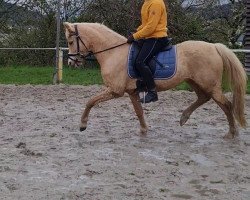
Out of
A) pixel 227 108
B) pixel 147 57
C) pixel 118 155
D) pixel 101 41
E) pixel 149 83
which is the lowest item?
pixel 118 155

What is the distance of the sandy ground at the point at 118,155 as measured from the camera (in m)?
4.45

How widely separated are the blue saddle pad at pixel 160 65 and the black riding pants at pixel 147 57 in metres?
0.08

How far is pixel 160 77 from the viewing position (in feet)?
23.0

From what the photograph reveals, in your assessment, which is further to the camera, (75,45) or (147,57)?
(75,45)

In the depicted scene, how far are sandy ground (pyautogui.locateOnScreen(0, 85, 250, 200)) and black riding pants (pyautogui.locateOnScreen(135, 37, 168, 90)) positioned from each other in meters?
0.83

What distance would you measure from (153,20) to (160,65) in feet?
2.14

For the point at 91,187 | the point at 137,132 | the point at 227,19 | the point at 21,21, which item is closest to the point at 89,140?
the point at 137,132

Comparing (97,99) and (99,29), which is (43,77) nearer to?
(99,29)

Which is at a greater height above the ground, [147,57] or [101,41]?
[101,41]

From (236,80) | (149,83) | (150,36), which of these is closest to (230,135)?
(236,80)

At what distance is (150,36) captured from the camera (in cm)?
685

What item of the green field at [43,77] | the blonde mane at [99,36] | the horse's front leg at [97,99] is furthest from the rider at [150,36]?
the green field at [43,77]

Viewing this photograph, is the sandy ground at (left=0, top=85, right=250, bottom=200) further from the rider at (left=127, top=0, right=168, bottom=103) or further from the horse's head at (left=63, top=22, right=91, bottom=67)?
the horse's head at (left=63, top=22, right=91, bottom=67)

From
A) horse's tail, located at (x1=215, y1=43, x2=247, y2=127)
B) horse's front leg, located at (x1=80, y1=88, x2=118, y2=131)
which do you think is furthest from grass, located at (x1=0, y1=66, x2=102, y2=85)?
horse's tail, located at (x1=215, y1=43, x2=247, y2=127)
